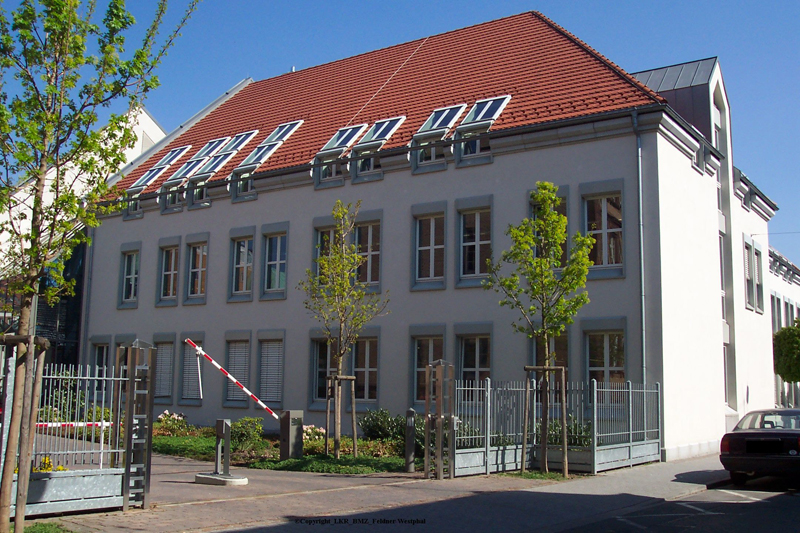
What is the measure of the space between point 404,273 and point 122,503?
13001 mm

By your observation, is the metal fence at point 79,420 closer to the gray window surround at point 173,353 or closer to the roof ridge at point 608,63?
the roof ridge at point 608,63

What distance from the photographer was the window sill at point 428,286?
69.4 ft

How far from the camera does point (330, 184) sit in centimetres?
2370

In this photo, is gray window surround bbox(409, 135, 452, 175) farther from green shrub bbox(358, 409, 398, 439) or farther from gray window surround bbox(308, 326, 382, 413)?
green shrub bbox(358, 409, 398, 439)

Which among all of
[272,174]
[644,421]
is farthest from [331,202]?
[644,421]

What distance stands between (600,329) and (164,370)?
1525cm

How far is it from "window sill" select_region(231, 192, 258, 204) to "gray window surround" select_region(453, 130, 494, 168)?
7.34m

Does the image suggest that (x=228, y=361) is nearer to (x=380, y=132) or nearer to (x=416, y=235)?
(x=416, y=235)

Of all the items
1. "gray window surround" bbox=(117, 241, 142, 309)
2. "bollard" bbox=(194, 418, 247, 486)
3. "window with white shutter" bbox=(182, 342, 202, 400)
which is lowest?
"bollard" bbox=(194, 418, 247, 486)

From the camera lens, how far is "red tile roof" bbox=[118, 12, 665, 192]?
20750mm

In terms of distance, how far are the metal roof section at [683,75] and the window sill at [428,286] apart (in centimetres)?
891

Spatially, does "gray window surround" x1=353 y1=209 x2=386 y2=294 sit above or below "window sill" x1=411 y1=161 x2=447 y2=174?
below

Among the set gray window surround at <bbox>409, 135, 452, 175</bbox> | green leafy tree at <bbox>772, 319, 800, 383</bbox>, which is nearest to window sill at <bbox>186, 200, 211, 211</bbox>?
gray window surround at <bbox>409, 135, 452, 175</bbox>

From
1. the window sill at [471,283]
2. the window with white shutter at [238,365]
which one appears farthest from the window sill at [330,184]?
the window with white shutter at [238,365]
